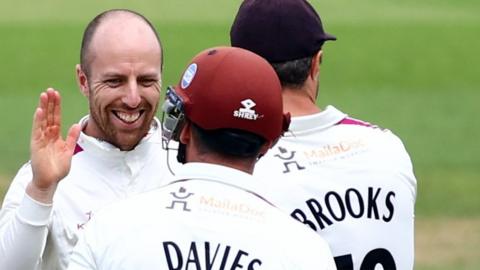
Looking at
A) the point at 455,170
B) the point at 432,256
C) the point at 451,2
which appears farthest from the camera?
the point at 451,2

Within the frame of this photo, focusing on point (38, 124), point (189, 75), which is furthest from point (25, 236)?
point (189, 75)

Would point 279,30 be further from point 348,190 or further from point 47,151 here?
point 47,151

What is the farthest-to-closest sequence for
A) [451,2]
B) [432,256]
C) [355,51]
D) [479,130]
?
[451,2] < [355,51] < [479,130] < [432,256]

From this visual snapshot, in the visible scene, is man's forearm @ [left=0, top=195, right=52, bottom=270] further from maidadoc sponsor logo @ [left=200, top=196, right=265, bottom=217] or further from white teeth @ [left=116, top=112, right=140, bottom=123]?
maidadoc sponsor logo @ [left=200, top=196, right=265, bottom=217]

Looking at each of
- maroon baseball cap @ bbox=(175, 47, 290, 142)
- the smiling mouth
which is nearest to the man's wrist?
the smiling mouth

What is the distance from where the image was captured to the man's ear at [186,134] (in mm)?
4727

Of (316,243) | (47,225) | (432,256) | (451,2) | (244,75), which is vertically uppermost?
(244,75)

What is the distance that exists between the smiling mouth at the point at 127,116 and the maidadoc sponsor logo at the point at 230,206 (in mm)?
1531

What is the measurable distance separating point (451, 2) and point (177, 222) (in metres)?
29.9

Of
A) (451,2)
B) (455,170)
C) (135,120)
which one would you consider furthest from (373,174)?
(451,2)

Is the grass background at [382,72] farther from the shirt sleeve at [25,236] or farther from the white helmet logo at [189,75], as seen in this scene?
the white helmet logo at [189,75]

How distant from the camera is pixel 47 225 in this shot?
18.4 feet

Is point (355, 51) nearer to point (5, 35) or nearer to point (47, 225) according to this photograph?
point (5, 35)

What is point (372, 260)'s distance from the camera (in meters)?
5.67
